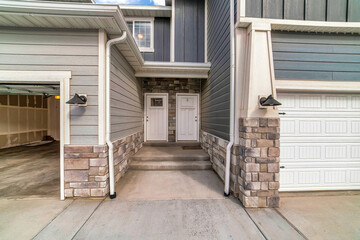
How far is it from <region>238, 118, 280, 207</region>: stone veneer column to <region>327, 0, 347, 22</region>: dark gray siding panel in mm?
2013

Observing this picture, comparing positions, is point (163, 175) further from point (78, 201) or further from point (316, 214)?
point (316, 214)

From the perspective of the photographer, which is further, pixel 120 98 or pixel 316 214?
pixel 120 98

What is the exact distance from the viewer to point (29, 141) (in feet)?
21.0

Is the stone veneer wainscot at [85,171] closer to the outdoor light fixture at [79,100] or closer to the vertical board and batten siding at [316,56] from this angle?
the outdoor light fixture at [79,100]

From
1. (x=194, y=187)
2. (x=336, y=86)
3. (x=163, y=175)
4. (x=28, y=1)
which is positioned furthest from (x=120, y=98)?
(x=336, y=86)

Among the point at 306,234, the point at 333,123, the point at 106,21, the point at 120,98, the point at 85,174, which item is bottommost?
the point at 306,234

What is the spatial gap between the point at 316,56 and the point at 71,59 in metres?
4.03

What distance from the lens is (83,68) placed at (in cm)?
217

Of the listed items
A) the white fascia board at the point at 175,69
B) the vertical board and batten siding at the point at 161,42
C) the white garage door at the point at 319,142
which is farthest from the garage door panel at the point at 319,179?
the vertical board and batten siding at the point at 161,42

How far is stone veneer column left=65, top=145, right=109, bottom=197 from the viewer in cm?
216

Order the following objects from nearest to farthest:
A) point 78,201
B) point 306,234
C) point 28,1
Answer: point 306,234, point 28,1, point 78,201

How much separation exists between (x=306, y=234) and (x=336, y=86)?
2381 mm

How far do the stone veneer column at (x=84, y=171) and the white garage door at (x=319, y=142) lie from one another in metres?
3.03

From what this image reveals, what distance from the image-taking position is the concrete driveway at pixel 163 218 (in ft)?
5.14
